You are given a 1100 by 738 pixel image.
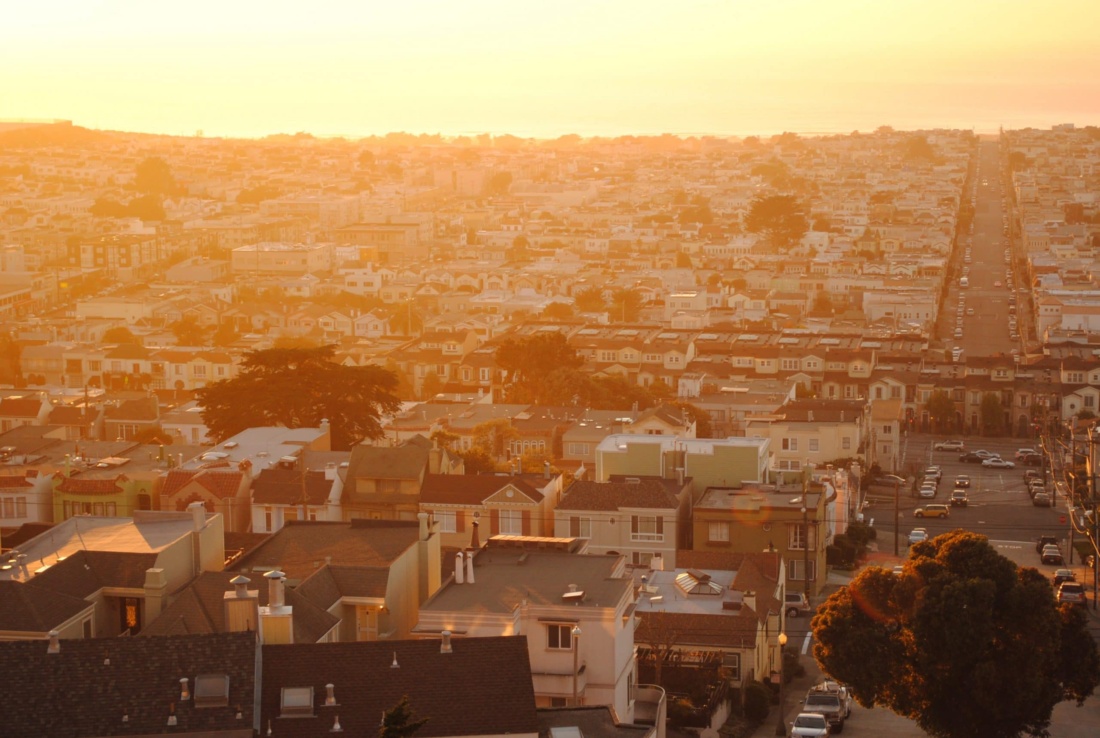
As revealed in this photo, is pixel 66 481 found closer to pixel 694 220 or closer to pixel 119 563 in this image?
pixel 119 563

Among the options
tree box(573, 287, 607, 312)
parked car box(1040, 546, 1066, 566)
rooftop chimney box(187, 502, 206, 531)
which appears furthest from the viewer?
tree box(573, 287, 607, 312)

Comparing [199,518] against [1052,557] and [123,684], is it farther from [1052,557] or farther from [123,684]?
[1052,557]

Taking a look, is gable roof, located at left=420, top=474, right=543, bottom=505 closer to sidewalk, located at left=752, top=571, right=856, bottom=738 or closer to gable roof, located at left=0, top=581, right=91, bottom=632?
sidewalk, located at left=752, top=571, right=856, bottom=738

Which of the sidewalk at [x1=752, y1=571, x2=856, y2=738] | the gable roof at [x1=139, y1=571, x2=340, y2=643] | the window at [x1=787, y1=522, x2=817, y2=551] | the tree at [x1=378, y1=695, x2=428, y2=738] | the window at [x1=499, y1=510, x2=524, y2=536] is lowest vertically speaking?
the sidewalk at [x1=752, y1=571, x2=856, y2=738]

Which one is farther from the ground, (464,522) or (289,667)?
(289,667)

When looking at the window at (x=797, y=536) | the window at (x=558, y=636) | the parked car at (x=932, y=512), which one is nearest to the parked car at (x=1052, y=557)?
the parked car at (x=932, y=512)

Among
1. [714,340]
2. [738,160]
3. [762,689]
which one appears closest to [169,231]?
[714,340]

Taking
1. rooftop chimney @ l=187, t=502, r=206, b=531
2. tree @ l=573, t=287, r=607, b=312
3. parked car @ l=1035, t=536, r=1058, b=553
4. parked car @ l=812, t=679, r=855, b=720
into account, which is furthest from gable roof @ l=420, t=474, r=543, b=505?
tree @ l=573, t=287, r=607, b=312
